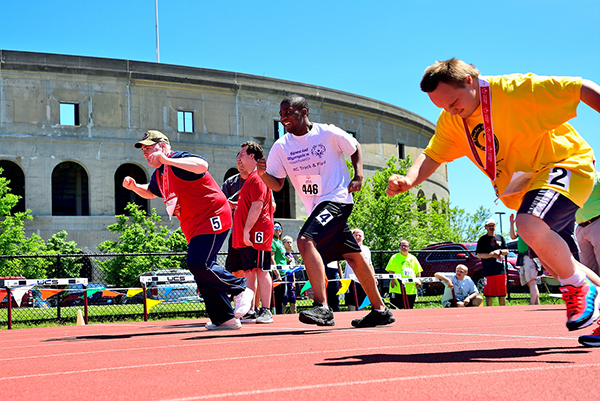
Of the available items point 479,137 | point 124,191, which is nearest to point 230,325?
point 479,137

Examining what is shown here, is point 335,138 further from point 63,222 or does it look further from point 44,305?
point 63,222

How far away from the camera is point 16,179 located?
1587 inches

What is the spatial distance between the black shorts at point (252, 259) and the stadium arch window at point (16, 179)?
1410 inches

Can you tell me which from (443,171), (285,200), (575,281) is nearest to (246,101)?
(285,200)

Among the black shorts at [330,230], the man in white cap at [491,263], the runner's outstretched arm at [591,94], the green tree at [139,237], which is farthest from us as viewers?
the green tree at [139,237]

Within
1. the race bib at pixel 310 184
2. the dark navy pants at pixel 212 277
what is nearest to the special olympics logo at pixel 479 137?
the race bib at pixel 310 184

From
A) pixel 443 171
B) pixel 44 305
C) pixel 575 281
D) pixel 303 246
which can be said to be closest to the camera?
pixel 575 281

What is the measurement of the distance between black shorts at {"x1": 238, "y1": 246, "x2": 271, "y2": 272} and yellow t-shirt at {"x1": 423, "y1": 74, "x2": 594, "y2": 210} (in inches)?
179

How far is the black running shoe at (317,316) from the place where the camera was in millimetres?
5758

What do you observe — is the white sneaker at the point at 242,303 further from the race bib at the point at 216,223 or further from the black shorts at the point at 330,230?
the black shorts at the point at 330,230

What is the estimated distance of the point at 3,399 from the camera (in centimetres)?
298

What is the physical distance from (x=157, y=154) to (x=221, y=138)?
38.4 m

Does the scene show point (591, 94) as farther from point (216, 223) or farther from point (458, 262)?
point (458, 262)

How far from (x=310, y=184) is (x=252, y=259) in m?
2.26
